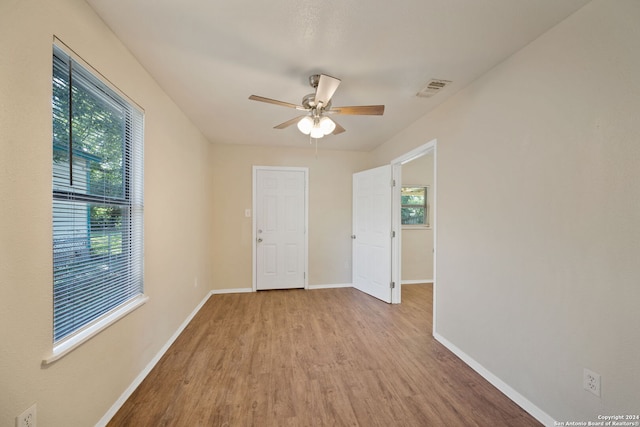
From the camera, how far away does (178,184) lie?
2547mm

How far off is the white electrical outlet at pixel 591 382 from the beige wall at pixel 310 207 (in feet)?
10.3

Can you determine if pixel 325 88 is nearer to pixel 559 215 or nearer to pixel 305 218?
pixel 559 215

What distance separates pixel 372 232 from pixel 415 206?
4.16 ft

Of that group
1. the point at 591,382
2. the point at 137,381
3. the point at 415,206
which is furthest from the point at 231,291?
the point at 591,382

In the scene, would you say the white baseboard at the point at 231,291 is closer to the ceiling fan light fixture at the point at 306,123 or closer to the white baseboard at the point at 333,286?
the white baseboard at the point at 333,286

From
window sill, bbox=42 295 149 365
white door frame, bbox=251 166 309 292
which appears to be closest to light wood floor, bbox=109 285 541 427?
window sill, bbox=42 295 149 365

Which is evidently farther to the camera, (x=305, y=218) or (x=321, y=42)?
(x=305, y=218)

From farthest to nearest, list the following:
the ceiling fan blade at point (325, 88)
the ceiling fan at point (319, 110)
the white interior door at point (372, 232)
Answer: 1. the white interior door at point (372, 232)
2. the ceiling fan at point (319, 110)
3. the ceiling fan blade at point (325, 88)

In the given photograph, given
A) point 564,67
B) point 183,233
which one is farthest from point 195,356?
point 564,67

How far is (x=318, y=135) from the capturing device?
2203mm

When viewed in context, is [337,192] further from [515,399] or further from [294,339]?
[515,399]

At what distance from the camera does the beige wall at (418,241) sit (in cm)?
443

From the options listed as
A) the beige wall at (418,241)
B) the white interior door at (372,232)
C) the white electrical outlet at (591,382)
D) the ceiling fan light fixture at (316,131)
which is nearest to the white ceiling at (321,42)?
the ceiling fan light fixture at (316,131)

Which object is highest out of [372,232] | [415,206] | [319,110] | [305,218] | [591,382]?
[319,110]
